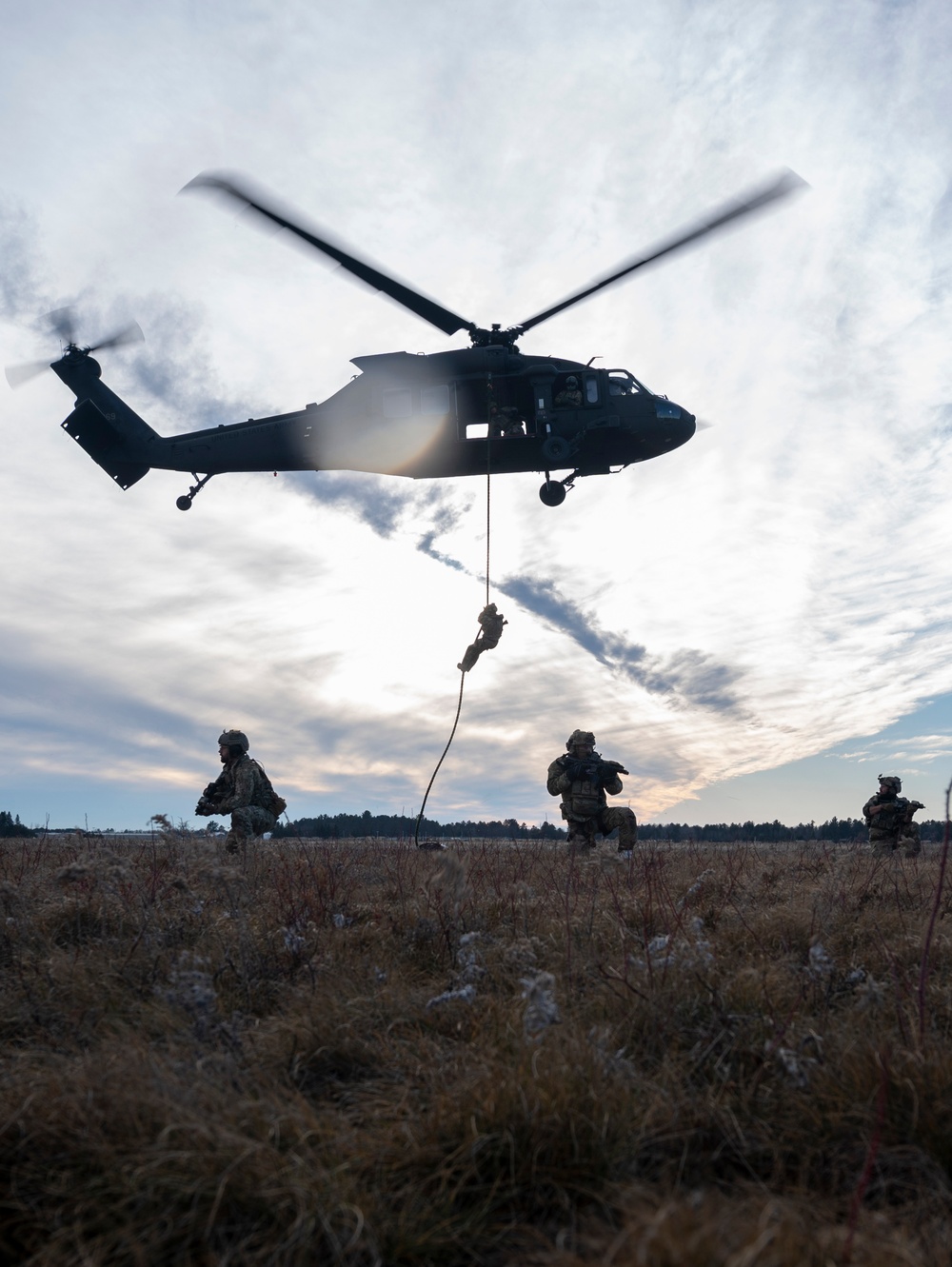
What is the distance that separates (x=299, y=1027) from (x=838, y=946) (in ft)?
10.5

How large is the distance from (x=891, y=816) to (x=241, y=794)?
36.7 ft

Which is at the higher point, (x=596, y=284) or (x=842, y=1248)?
(x=596, y=284)

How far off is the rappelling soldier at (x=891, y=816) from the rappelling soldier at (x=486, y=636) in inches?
408

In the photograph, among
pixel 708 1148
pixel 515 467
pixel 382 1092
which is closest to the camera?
pixel 708 1148

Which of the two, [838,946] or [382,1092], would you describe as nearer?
[382,1092]

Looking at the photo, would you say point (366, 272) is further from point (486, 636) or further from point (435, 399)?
point (486, 636)

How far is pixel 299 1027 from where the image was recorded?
124 inches

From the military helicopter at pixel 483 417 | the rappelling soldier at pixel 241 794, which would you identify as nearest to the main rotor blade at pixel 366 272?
the military helicopter at pixel 483 417

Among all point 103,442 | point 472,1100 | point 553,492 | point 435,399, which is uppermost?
point 103,442

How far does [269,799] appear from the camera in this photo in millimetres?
10766

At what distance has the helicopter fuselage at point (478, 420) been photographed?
13.5 m

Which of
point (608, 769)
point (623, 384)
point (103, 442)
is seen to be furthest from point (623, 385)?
point (103, 442)

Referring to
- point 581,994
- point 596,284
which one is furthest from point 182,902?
point 596,284

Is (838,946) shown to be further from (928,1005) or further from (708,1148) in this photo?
(708,1148)
